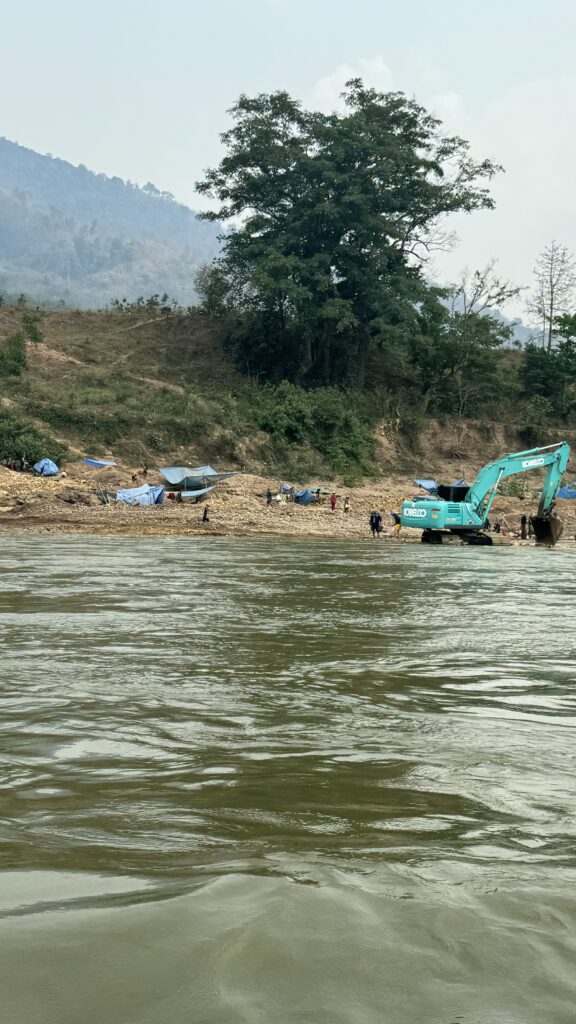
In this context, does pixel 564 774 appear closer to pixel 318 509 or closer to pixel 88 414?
pixel 318 509

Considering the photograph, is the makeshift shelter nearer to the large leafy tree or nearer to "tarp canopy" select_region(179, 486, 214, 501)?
"tarp canopy" select_region(179, 486, 214, 501)

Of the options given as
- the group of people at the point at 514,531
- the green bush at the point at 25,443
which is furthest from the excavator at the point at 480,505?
the green bush at the point at 25,443

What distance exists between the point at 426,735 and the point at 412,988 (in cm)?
315

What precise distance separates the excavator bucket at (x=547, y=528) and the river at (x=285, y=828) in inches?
813

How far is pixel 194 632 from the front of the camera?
386 inches

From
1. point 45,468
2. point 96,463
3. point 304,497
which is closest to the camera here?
point 45,468

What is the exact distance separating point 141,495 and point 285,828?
3321 cm

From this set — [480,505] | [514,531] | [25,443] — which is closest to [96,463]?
[25,443]

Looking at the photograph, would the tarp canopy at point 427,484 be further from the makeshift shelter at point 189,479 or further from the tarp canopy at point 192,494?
the tarp canopy at point 192,494

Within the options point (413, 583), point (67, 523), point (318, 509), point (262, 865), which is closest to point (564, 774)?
point (262, 865)

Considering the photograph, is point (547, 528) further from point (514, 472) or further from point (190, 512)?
point (190, 512)

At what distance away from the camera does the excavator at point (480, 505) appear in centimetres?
2933

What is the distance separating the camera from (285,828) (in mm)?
3797

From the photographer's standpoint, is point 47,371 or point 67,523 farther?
point 47,371
